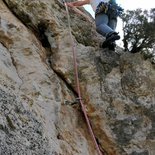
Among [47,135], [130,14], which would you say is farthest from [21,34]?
[130,14]

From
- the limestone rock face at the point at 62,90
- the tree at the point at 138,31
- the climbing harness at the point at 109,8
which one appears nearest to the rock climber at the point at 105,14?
the climbing harness at the point at 109,8

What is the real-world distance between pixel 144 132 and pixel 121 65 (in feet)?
4.80

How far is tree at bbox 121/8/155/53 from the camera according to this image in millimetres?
13406

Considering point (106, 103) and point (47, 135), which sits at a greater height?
point (106, 103)

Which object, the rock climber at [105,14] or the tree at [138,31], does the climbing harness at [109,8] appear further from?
the tree at [138,31]

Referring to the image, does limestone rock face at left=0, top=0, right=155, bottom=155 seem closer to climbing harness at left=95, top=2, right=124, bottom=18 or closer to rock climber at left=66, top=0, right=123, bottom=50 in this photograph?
rock climber at left=66, top=0, right=123, bottom=50

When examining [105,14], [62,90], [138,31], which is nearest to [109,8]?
[105,14]

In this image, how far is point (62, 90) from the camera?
6.97 m

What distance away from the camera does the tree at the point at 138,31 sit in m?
13.4

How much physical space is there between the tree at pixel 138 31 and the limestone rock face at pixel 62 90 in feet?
13.8

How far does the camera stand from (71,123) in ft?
21.4

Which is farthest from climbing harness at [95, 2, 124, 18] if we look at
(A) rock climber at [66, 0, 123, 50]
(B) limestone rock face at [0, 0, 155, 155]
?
(B) limestone rock face at [0, 0, 155, 155]

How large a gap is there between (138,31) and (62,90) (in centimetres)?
909

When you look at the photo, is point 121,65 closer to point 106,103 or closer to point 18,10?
point 106,103
